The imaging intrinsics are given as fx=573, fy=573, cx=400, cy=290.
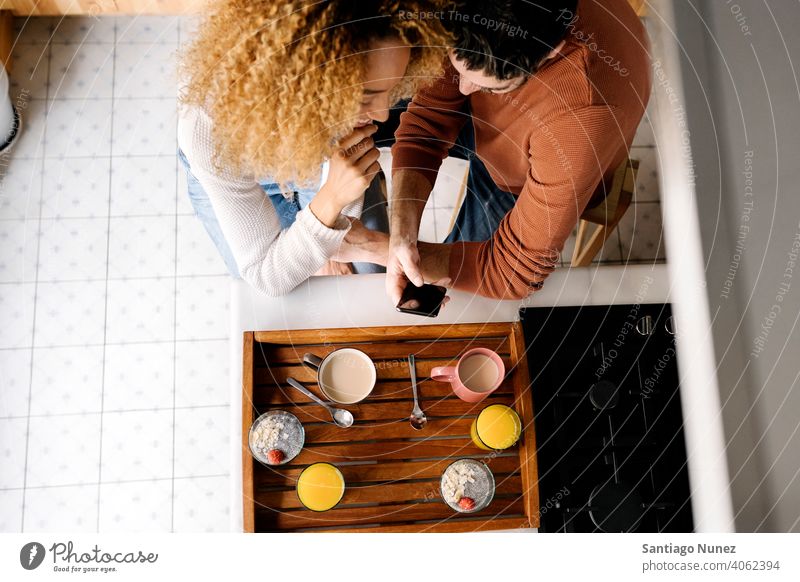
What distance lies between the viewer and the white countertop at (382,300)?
2.51 feet

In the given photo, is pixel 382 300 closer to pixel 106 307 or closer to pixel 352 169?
pixel 352 169

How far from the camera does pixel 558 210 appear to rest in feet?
2.37

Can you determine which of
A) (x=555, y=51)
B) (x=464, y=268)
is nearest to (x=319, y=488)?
(x=464, y=268)

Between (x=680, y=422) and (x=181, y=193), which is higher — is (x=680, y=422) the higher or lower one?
the higher one

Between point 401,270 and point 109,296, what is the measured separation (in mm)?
884

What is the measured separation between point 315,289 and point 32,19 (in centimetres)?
125

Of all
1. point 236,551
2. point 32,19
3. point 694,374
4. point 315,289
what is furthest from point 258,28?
point 32,19

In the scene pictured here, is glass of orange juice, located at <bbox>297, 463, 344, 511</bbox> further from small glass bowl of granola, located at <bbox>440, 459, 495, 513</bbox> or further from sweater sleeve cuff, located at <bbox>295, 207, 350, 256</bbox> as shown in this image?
sweater sleeve cuff, located at <bbox>295, 207, 350, 256</bbox>

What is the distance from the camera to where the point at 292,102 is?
0.53m

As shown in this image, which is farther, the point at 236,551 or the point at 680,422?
the point at 680,422

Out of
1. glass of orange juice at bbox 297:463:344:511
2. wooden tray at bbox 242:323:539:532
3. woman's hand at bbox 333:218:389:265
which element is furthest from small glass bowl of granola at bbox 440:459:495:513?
woman's hand at bbox 333:218:389:265

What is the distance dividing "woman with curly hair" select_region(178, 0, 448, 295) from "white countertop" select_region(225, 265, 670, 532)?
31mm

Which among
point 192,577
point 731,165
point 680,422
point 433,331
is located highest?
point 731,165

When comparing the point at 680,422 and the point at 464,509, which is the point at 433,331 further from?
the point at 680,422
